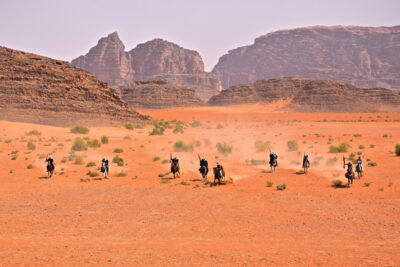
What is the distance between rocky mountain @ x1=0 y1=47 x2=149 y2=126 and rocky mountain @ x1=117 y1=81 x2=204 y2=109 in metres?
A: 74.6

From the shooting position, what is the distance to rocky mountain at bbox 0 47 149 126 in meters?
52.6

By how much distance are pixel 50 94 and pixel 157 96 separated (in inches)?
3370

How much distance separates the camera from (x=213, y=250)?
955cm

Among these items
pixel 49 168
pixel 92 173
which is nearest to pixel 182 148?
pixel 92 173

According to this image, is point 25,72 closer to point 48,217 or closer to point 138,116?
point 138,116

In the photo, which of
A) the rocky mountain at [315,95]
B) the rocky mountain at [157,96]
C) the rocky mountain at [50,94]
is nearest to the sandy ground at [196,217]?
the rocky mountain at [50,94]

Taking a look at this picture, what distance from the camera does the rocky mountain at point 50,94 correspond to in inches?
2071

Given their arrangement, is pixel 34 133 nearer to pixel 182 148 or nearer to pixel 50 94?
pixel 50 94

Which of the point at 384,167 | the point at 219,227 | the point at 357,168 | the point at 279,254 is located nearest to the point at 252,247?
the point at 279,254

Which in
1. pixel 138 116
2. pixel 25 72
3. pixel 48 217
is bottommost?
pixel 48 217

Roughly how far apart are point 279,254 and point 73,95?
51503 millimetres

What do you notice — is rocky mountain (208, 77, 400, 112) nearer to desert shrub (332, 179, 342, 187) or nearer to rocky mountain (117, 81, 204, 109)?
rocky mountain (117, 81, 204, 109)

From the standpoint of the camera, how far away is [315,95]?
121750mm

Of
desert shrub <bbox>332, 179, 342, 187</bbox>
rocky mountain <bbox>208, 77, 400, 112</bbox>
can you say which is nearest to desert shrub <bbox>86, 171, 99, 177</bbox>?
desert shrub <bbox>332, 179, 342, 187</bbox>
